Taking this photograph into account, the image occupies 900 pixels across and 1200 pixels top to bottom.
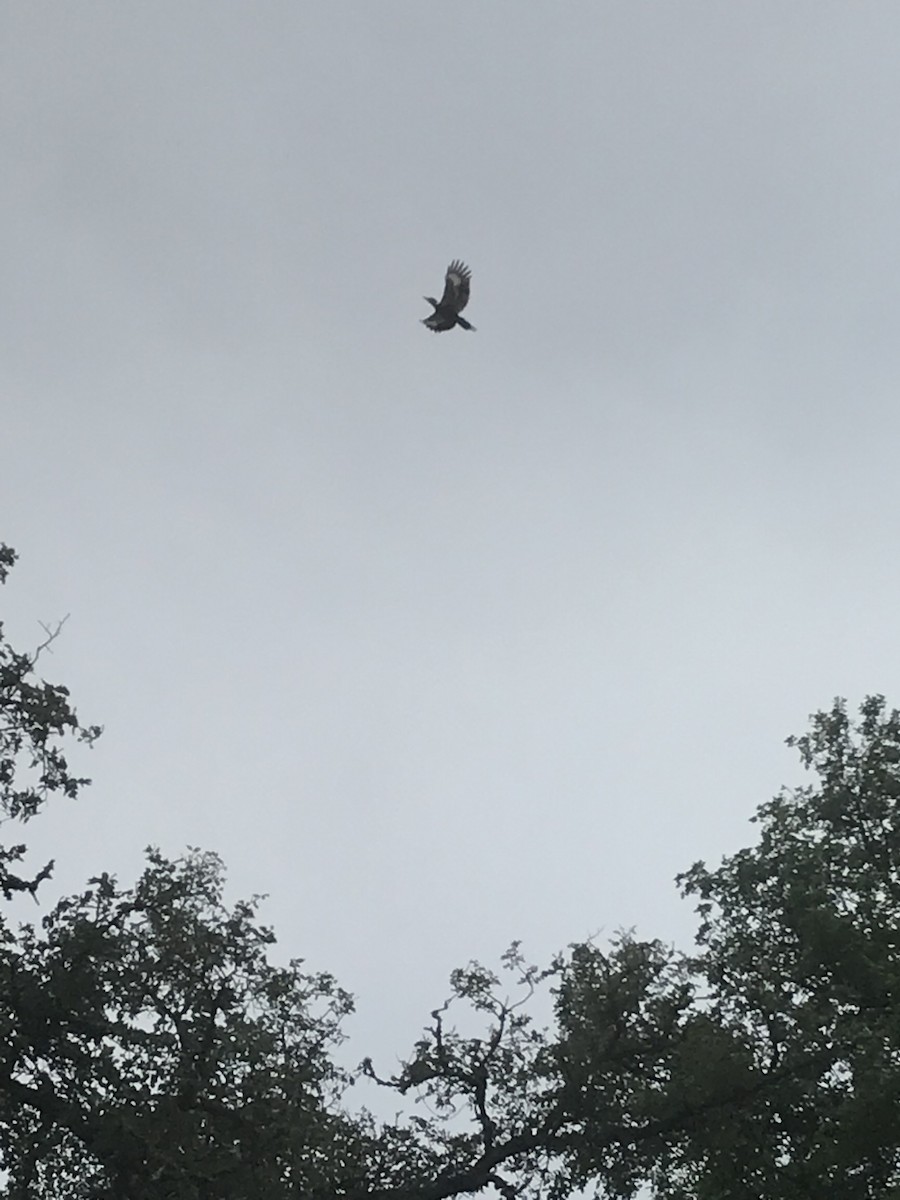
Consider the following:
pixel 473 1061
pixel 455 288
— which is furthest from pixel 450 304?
pixel 473 1061

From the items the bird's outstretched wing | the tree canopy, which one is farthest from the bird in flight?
the tree canopy

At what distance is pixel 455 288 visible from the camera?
789 inches

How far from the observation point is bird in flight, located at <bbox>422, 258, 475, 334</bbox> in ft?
65.5

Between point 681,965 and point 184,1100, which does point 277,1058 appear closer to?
point 184,1100

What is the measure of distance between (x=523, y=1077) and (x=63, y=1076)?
9759 mm

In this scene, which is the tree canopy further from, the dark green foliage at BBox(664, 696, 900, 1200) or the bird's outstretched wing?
the bird's outstretched wing

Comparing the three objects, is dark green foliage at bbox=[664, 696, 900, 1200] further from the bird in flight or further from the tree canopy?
the bird in flight

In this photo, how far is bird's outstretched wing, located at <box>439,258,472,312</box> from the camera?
20016mm

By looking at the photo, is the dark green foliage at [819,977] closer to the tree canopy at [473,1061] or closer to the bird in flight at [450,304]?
the tree canopy at [473,1061]

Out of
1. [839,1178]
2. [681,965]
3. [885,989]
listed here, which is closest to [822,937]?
[885,989]

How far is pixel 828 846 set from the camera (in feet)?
88.2

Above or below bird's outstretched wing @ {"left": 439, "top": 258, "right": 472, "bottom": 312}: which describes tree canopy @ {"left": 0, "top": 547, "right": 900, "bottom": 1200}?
below

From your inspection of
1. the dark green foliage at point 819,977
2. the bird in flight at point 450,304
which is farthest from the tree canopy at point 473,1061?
the bird in flight at point 450,304

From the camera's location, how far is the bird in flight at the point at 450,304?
19969mm
